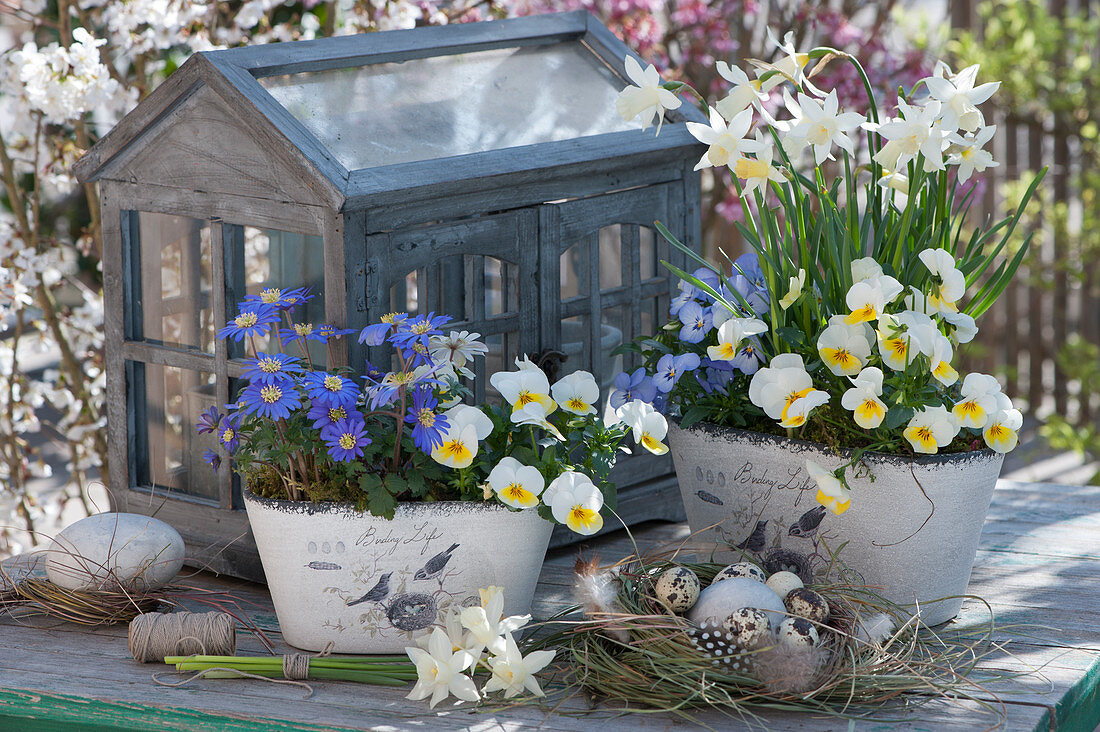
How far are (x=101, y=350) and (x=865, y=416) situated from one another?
2126mm

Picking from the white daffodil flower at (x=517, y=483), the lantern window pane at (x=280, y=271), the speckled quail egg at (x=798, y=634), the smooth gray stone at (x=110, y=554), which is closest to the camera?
the speckled quail egg at (x=798, y=634)

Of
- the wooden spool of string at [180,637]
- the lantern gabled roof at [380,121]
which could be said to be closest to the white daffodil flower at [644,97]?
the lantern gabled roof at [380,121]

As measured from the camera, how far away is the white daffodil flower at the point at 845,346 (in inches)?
66.6

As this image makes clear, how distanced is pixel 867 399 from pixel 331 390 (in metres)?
0.71

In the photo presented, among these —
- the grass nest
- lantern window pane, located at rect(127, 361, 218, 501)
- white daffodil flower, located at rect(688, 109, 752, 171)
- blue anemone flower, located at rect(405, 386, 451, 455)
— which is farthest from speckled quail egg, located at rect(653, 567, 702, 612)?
lantern window pane, located at rect(127, 361, 218, 501)

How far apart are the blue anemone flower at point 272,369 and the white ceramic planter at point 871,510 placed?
24.3 inches

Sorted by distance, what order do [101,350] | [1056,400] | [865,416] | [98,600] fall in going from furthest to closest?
[1056,400] < [101,350] < [98,600] < [865,416]

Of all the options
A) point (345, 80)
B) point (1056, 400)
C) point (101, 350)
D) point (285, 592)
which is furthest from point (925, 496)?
point (1056, 400)

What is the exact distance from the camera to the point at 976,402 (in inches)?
65.2

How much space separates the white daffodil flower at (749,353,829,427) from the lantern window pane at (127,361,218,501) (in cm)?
89

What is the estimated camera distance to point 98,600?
1812mm

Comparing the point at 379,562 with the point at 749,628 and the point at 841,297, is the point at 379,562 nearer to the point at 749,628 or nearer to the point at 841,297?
the point at 749,628

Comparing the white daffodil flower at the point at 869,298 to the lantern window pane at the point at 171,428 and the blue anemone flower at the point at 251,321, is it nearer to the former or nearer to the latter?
the blue anemone flower at the point at 251,321

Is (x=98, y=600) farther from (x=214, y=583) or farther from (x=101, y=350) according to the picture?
(x=101, y=350)
